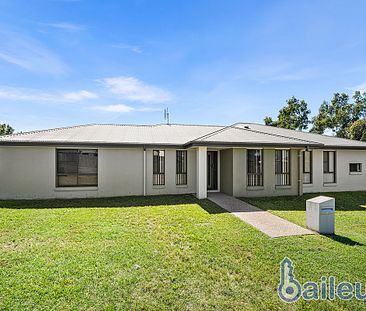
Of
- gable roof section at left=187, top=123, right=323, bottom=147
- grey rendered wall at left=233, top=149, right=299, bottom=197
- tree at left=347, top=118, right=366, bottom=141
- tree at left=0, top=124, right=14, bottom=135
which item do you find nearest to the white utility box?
gable roof section at left=187, top=123, right=323, bottom=147

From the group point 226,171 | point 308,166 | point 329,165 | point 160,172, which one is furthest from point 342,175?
point 160,172

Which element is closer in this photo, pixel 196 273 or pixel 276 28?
pixel 196 273

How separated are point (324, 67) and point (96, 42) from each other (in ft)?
41.8

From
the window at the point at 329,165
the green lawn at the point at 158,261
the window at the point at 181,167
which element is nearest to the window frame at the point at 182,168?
the window at the point at 181,167

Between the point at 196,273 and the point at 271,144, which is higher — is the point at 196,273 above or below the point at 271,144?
below

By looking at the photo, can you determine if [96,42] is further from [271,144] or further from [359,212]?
[359,212]

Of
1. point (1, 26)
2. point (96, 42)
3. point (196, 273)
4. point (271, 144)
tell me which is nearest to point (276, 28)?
point (271, 144)

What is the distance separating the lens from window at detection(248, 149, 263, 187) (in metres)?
12.2

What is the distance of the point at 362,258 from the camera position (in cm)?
466

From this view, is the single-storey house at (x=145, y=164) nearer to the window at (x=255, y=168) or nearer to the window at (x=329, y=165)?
the window at (x=255, y=168)

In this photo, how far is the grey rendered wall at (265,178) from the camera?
11914 mm

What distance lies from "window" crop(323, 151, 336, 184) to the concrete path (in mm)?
8039

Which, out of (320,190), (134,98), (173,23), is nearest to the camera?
(173,23)

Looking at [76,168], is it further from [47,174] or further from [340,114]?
[340,114]
